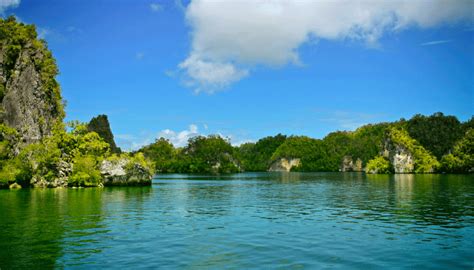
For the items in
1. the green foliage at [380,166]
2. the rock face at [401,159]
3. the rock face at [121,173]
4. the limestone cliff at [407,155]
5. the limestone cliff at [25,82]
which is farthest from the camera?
the green foliage at [380,166]

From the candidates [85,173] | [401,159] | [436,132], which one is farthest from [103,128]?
[436,132]

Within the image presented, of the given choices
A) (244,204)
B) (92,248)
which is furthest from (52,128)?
(92,248)

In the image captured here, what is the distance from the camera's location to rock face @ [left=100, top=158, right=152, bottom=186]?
70188mm

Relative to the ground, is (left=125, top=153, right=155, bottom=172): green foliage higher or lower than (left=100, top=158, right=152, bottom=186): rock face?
higher

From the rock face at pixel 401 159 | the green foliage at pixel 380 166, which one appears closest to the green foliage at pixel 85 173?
the green foliage at pixel 380 166

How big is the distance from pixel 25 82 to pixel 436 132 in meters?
156

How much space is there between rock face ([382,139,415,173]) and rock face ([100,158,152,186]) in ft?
404

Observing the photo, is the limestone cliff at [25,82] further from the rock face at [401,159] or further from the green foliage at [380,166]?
the rock face at [401,159]

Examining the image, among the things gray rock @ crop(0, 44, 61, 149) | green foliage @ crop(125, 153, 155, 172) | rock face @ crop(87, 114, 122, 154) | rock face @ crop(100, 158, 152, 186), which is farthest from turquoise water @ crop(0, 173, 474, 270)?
rock face @ crop(87, 114, 122, 154)

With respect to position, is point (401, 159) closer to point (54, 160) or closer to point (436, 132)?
point (436, 132)

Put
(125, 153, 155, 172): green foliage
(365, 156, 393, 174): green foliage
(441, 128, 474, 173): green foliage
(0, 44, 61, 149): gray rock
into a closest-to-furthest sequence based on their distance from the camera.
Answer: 1. (125, 153, 155, 172): green foliage
2. (0, 44, 61, 149): gray rock
3. (441, 128, 474, 173): green foliage
4. (365, 156, 393, 174): green foliage

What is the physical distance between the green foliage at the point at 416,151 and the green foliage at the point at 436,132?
4.69 meters

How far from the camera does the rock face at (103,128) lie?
13246 cm

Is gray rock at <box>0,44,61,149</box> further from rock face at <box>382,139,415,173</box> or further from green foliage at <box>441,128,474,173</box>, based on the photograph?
rock face at <box>382,139,415,173</box>
